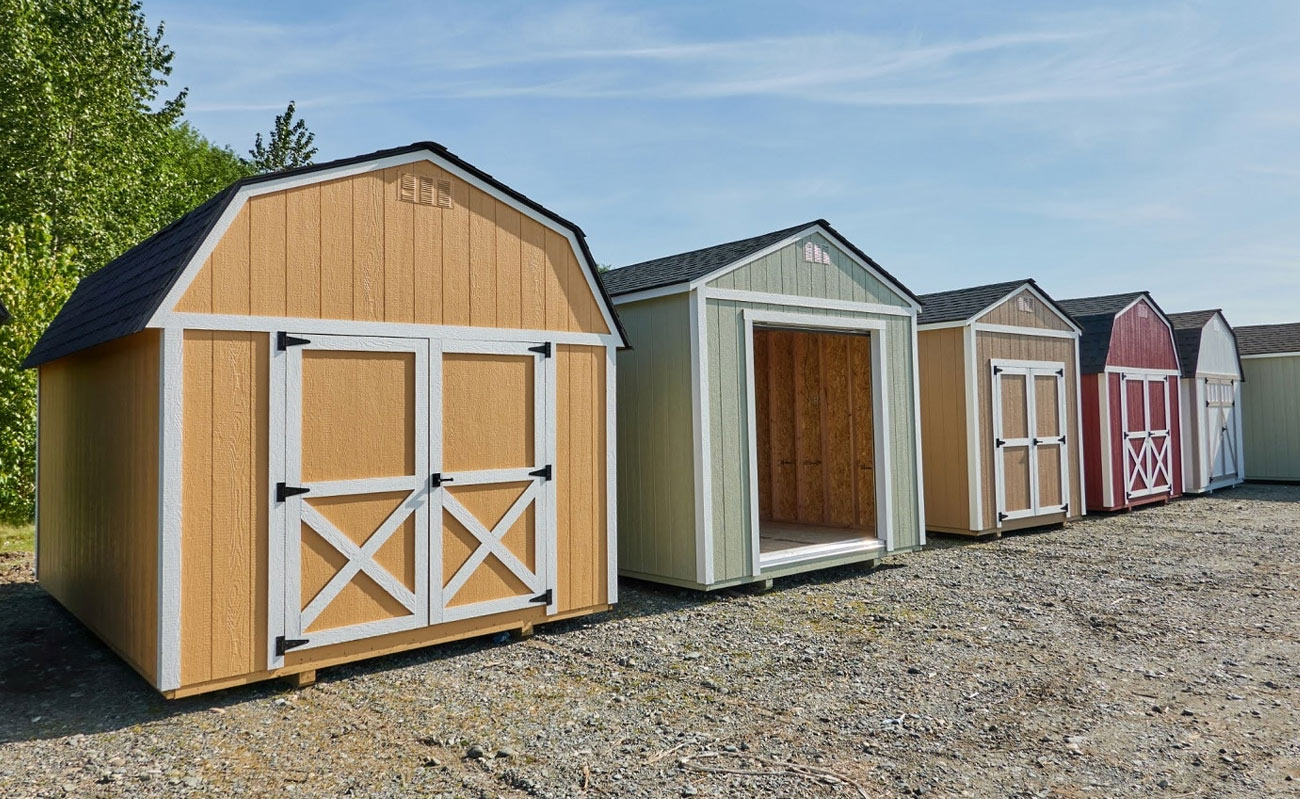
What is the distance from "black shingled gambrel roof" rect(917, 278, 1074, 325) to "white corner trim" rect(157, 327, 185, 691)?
26.1 ft

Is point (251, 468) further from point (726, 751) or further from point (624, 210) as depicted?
point (624, 210)

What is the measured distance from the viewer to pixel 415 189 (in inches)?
201

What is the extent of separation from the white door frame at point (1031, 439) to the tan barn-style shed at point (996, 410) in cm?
1

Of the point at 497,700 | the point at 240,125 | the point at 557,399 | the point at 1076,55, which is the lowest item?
the point at 497,700

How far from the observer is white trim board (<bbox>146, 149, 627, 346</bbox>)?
4188 millimetres

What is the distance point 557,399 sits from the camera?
5.72 m

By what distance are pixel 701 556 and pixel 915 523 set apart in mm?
2913

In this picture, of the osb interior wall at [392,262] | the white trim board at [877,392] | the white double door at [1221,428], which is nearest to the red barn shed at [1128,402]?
the white double door at [1221,428]

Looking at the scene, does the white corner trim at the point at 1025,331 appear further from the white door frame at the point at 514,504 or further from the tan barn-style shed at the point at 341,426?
the white door frame at the point at 514,504

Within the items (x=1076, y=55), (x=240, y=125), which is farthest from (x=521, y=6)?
(x=240, y=125)

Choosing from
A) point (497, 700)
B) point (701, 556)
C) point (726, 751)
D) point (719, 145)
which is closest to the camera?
point (726, 751)

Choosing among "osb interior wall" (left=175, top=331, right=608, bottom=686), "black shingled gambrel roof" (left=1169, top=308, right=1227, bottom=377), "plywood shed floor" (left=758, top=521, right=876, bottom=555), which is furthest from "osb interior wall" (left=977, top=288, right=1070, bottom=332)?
"osb interior wall" (left=175, top=331, right=608, bottom=686)

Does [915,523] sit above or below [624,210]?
below

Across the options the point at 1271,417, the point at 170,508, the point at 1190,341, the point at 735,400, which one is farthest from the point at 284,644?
the point at 1271,417
